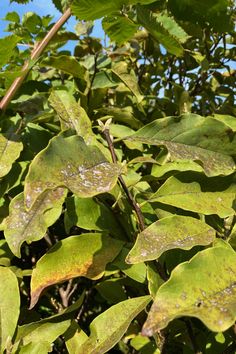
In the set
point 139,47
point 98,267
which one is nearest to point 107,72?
point 139,47

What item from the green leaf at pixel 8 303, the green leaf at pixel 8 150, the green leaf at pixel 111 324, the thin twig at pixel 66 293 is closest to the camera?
the green leaf at pixel 111 324

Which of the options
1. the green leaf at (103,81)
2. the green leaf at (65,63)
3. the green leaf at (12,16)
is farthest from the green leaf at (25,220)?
the green leaf at (12,16)

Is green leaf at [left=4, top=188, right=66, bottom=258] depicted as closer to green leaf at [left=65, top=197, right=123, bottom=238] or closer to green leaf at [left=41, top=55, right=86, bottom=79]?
green leaf at [left=65, top=197, right=123, bottom=238]

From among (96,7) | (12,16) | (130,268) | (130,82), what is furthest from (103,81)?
(130,268)

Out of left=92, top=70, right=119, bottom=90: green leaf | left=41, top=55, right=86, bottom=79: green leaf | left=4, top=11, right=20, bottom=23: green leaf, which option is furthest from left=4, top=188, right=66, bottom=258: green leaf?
left=4, top=11, right=20, bottom=23: green leaf

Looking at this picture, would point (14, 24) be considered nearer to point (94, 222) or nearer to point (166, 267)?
point (94, 222)

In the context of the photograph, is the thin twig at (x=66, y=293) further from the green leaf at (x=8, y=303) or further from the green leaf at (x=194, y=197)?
the green leaf at (x=194, y=197)
